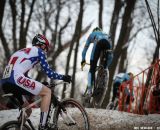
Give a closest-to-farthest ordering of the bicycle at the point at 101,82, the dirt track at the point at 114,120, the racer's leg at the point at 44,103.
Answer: the racer's leg at the point at 44,103, the dirt track at the point at 114,120, the bicycle at the point at 101,82

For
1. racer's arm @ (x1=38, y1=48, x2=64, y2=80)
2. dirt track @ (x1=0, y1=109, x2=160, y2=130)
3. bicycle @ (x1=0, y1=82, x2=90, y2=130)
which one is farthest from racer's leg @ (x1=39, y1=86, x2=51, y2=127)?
dirt track @ (x1=0, y1=109, x2=160, y2=130)

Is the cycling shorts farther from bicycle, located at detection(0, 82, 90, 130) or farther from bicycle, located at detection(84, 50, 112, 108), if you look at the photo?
bicycle, located at detection(84, 50, 112, 108)

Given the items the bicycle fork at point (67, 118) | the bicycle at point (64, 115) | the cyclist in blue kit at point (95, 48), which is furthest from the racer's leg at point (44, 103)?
the cyclist in blue kit at point (95, 48)

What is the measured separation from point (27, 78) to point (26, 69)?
0.48 feet

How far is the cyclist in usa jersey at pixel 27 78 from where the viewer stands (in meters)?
6.02

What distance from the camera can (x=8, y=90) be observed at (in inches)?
238

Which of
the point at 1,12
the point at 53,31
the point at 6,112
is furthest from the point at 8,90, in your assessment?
the point at 53,31

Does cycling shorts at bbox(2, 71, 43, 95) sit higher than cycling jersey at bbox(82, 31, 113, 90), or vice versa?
cycling jersey at bbox(82, 31, 113, 90)

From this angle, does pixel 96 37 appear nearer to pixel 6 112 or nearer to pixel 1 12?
pixel 6 112

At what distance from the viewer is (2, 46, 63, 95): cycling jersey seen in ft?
19.7

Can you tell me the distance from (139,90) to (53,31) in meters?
12.8

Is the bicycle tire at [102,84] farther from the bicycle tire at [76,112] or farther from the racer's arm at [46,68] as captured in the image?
the racer's arm at [46,68]

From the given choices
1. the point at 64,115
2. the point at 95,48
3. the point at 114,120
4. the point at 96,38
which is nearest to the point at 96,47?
the point at 95,48

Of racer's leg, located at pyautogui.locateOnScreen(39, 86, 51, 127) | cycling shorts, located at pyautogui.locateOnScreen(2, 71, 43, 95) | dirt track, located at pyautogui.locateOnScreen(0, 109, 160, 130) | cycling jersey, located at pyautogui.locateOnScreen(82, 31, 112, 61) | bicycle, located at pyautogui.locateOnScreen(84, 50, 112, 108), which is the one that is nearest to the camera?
cycling shorts, located at pyautogui.locateOnScreen(2, 71, 43, 95)
